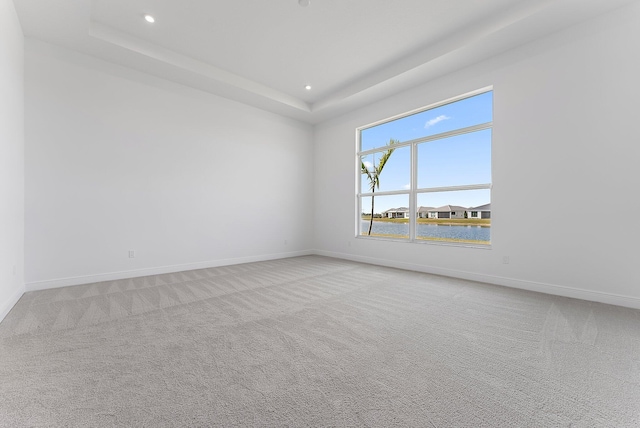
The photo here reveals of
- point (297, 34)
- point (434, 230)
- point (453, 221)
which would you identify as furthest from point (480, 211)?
point (297, 34)

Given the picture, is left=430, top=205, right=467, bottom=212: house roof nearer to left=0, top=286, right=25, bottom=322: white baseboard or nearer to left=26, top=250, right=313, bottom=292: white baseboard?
left=26, top=250, right=313, bottom=292: white baseboard

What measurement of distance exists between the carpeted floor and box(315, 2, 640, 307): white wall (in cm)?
51

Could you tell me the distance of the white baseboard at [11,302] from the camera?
100 inches

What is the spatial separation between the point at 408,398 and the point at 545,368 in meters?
1.06

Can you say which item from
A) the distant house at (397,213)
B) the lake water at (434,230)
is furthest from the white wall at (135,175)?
the distant house at (397,213)

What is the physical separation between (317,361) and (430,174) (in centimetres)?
400

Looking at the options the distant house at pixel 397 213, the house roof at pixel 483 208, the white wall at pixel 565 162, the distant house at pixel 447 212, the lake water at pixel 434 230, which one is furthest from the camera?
the distant house at pixel 397 213

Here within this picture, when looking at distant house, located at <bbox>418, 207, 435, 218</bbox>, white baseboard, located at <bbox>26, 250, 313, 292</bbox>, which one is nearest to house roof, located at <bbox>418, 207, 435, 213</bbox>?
distant house, located at <bbox>418, 207, 435, 218</bbox>

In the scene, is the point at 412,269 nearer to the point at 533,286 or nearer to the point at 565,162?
the point at 533,286

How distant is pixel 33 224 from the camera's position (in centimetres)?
346

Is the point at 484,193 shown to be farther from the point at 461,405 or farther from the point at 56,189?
the point at 56,189

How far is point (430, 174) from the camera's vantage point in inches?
189

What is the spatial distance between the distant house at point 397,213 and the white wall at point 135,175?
2.47 m

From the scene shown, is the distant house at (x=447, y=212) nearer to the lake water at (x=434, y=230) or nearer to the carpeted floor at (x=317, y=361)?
the lake water at (x=434, y=230)
